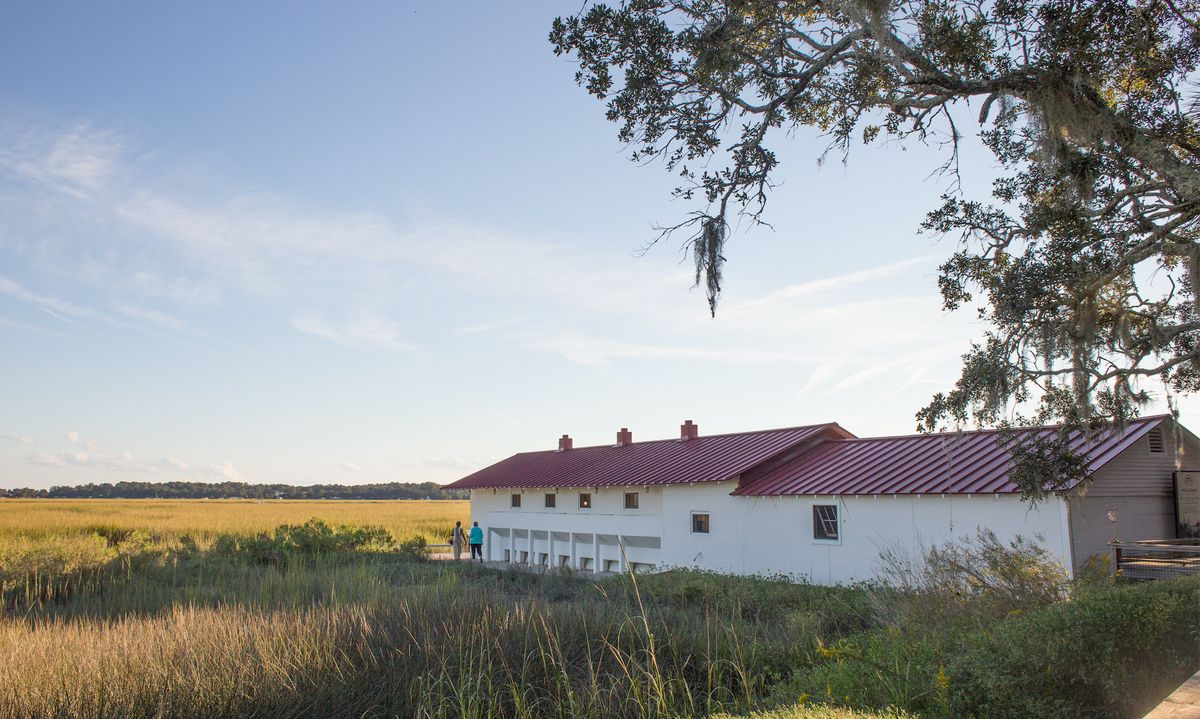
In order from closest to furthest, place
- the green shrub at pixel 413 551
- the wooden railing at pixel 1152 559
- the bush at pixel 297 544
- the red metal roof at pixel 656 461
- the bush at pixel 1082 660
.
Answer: the bush at pixel 1082 660 < the wooden railing at pixel 1152 559 < the red metal roof at pixel 656 461 < the bush at pixel 297 544 < the green shrub at pixel 413 551

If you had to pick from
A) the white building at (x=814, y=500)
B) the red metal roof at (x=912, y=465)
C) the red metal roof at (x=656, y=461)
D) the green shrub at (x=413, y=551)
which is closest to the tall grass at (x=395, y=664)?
the white building at (x=814, y=500)

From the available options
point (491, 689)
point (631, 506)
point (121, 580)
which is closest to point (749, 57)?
point (491, 689)

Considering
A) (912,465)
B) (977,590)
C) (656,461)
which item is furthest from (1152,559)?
(656,461)

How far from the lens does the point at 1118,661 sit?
772 centimetres

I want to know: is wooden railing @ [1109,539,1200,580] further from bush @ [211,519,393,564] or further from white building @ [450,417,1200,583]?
bush @ [211,519,393,564]

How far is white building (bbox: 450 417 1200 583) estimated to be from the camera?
17344 mm

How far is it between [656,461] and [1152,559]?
613 inches

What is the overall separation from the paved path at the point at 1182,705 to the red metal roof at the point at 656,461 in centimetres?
1729

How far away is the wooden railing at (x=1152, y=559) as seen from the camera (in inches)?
593

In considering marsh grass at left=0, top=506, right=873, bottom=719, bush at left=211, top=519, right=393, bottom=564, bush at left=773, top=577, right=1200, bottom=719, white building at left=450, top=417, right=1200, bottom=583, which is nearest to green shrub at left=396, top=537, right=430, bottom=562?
bush at left=211, top=519, right=393, bottom=564

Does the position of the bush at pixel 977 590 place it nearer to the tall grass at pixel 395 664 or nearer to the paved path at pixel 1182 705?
the tall grass at pixel 395 664

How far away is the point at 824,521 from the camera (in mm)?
A: 21312

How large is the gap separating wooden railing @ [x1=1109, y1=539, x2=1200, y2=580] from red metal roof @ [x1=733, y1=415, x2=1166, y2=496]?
1710 millimetres

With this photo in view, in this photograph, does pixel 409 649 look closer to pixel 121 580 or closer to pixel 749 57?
pixel 749 57
